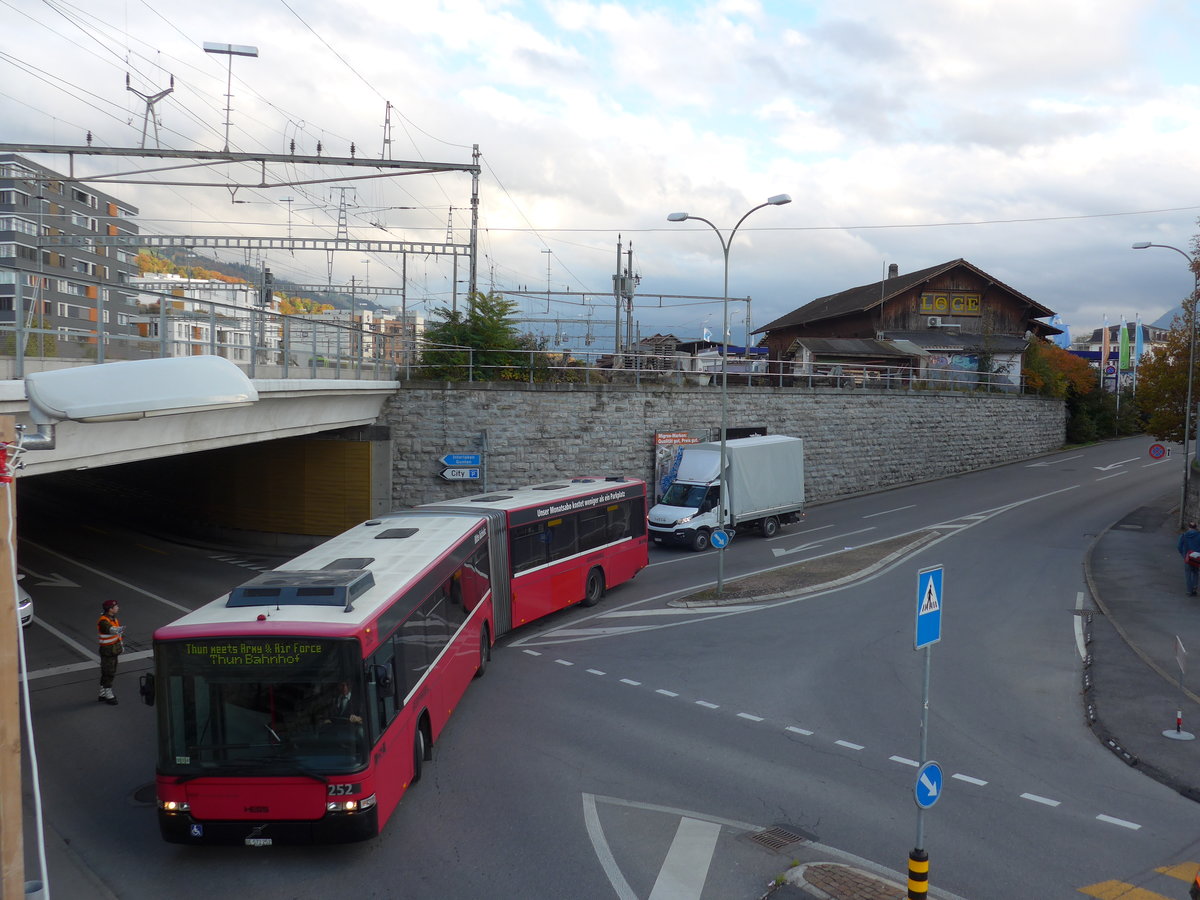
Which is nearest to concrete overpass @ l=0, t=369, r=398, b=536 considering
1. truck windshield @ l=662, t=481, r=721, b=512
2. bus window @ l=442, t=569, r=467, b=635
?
bus window @ l=442, t=569, r=467, b=635

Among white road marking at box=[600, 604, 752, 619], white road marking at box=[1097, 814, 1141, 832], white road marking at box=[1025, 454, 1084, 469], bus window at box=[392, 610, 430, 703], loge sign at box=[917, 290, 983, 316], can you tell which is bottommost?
white road marking at box=[600, 604, 752, 619]

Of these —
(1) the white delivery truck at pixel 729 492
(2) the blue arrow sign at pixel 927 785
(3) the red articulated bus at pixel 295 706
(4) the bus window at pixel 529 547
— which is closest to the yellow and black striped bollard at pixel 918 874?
(2) the blue arrow sign at pixel 927 785

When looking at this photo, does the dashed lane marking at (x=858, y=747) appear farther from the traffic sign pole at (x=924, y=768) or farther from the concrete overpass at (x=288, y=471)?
the concrete overpass at (x=288, y=471)

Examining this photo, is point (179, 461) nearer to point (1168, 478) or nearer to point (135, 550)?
point (135, 550)

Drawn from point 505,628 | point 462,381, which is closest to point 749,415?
point 462,381

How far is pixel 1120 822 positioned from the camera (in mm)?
8922

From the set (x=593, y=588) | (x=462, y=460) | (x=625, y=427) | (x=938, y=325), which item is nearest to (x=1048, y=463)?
(x=938, y=325)

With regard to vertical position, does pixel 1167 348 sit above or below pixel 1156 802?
above

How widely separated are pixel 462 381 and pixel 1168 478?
32.7 m

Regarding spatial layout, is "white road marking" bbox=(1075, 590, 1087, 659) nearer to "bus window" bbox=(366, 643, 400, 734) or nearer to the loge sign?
"bus window" bbox=(366, 643, 400, 734)

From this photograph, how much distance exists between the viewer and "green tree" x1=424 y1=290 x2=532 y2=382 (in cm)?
2873

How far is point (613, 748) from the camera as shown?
35.7 ft

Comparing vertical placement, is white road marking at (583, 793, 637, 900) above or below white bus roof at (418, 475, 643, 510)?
below

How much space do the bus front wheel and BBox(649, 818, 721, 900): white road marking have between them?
10115 millimetres
